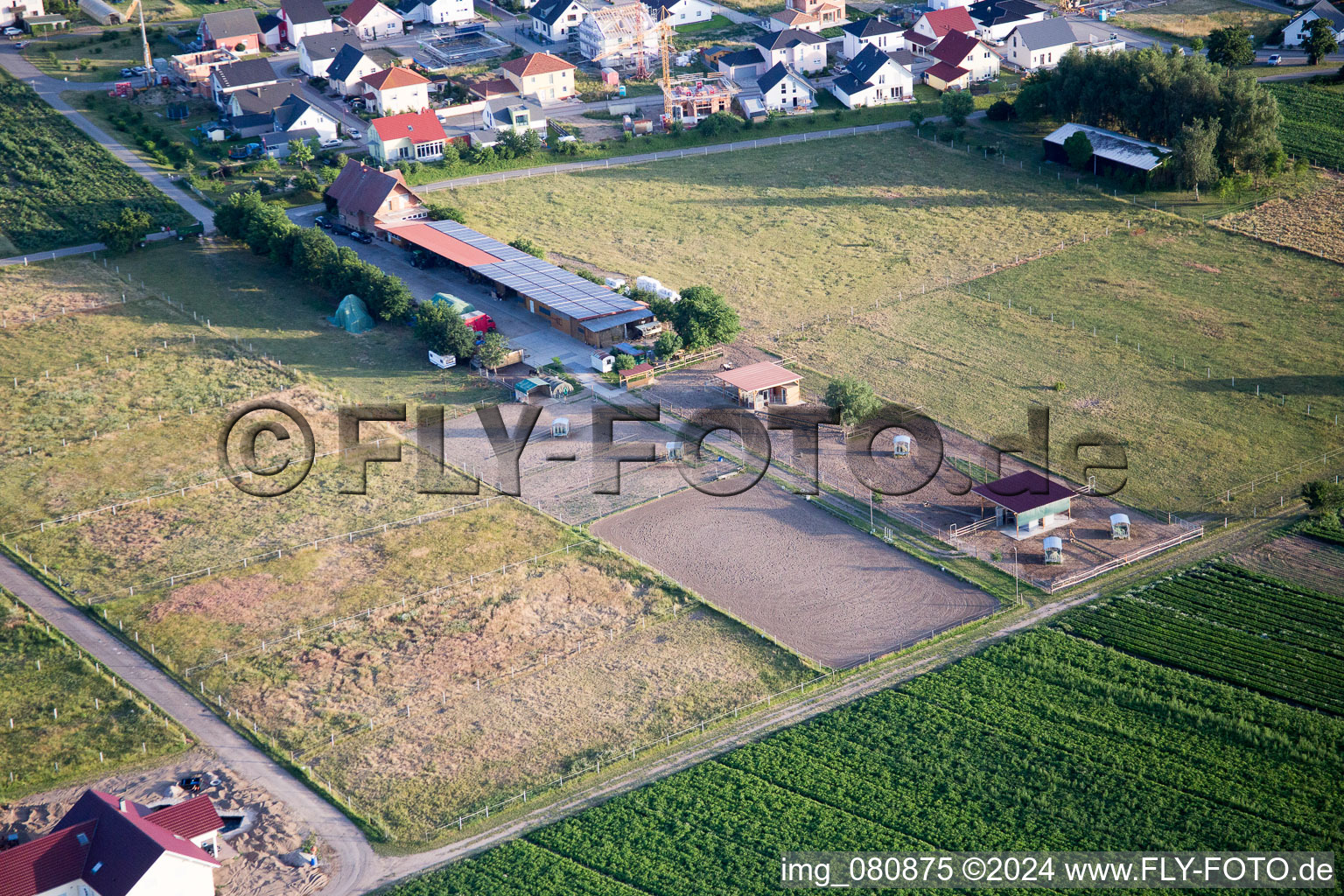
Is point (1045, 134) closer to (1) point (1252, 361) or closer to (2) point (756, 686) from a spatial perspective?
(1) point (1252, 361)

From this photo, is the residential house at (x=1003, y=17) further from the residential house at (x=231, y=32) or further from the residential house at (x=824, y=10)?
the residential house at (x=231, y=32)

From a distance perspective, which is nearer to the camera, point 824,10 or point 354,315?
point 354,315

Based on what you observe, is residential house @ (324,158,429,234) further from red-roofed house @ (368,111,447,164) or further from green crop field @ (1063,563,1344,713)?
green crop field @ (1063,563,1344,713)

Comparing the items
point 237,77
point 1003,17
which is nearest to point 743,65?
point 1003,17

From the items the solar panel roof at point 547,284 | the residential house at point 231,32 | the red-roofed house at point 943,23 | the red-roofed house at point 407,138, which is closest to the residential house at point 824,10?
the red-roofed house at point 943,23

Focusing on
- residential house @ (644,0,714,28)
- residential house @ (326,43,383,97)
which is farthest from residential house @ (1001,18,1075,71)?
residential house @ (326,43,383,97)

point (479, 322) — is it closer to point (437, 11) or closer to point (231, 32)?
point (231, 32)

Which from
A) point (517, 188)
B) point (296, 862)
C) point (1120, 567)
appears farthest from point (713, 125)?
point (296, 862)
